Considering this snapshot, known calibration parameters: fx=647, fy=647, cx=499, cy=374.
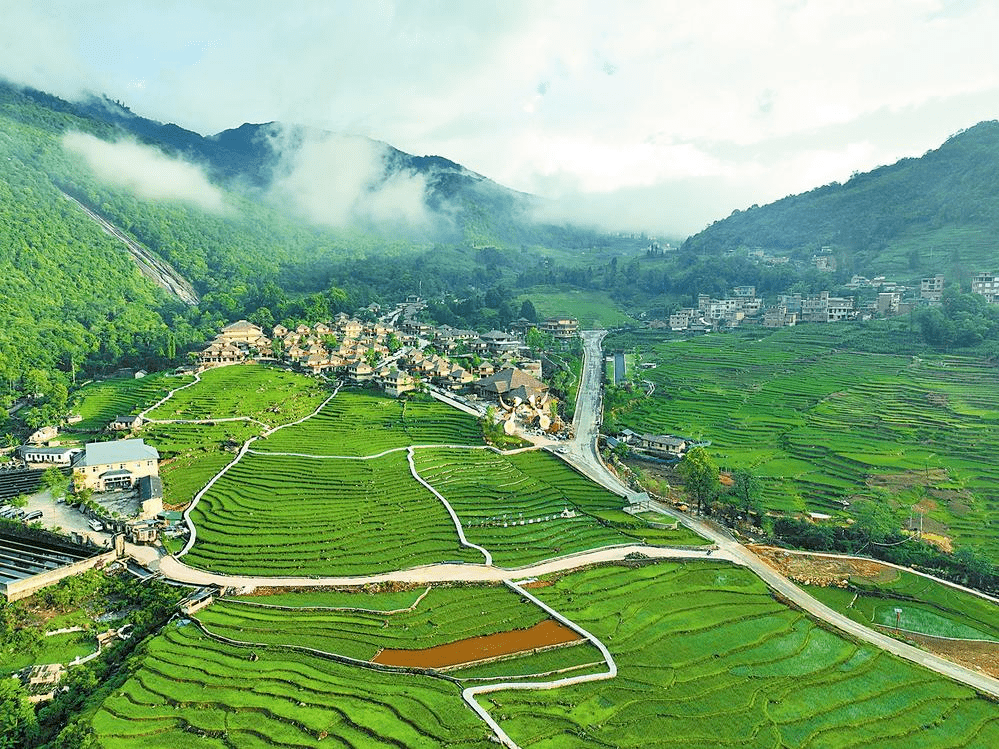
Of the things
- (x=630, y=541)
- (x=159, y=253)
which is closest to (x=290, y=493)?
(x=630, y=541)

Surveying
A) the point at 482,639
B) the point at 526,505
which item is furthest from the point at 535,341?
the point at 482,639

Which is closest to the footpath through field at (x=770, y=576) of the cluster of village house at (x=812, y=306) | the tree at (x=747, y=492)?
the tree at (x=747, y=492)

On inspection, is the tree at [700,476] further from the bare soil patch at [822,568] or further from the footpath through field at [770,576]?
the bare soil patch at [822,568]

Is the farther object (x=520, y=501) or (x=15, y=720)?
(x=520, y=501)

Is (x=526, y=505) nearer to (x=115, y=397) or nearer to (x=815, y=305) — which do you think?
(x=115, y=397)

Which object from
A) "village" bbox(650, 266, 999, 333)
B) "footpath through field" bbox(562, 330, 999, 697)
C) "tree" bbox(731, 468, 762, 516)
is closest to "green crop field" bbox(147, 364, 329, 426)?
"footpath through field" bbox(562, 330, 999, 697)

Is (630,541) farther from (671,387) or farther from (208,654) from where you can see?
(671,387)

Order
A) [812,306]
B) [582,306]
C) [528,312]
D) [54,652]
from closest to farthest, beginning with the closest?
[54,652] → [812,306] → [528,312] → [582,306]
